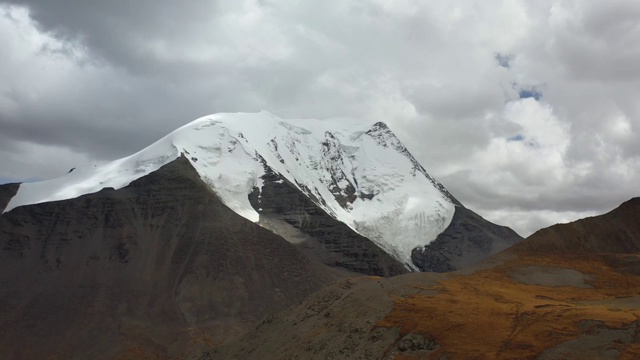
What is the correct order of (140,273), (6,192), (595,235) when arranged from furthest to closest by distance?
1. (6,192)
2. (140,273)
3. (595,235)

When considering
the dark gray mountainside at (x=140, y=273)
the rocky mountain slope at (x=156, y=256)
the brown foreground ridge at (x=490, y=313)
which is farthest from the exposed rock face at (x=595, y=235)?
the dark gray mountainside at (x=140, y=273)

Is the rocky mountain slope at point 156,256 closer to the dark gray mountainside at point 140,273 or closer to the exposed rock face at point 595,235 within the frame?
the dark gray mountainside at point 140,273

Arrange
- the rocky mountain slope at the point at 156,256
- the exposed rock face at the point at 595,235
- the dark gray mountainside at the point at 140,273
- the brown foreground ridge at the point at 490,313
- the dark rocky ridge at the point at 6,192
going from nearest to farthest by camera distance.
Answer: the brown foreground ridge at the point at 490,313 → the exposed rock face at the point at 595,235 → the dark gray mountainside at the point at 140,273 → the rocky mountain slope at the point at 156,256 → the dark rocky ridge at the point at 6,192

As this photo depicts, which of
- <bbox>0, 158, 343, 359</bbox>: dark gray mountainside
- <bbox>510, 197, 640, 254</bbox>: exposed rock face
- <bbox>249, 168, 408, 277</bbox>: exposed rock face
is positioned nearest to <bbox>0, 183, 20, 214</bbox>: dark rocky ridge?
<bbox>0, 158, 343, 359</bbox>: dark gray mountainside

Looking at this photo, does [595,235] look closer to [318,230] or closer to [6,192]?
[318,230]

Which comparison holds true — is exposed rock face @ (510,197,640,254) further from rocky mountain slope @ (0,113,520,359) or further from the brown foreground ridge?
rocky mountain slope @ (0,113,520,359)

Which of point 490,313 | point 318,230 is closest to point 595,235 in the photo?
point 490,313
